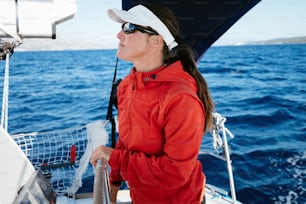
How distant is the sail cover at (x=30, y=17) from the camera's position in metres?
1.23

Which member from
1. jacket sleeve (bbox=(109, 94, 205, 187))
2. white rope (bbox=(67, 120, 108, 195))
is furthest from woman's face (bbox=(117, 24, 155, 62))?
white rope (bbox=(67, 120, 108, 195))

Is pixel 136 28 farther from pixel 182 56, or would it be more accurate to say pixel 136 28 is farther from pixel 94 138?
pixel 94 138

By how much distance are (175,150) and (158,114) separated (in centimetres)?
11

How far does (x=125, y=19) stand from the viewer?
94 cm

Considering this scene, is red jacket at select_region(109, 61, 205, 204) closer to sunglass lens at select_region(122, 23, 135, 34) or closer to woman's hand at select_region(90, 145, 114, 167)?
woman's hand at select_region(90, 145, 114, 167)

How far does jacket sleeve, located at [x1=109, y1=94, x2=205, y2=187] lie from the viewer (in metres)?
0.83

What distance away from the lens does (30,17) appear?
1.25 meters

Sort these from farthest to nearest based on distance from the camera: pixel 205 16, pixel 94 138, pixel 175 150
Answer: pixel 205 16
pixel 94 138
pixel 175 150

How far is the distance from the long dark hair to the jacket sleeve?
0.14m

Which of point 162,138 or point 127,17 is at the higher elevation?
point 127,17

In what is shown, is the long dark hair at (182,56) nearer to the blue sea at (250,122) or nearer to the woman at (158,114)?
the woman at (158,114)

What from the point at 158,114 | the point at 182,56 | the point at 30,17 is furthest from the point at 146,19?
the point at 30,17

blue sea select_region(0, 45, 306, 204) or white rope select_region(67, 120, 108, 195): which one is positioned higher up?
white rope select_region(67, 120, 108, 195)

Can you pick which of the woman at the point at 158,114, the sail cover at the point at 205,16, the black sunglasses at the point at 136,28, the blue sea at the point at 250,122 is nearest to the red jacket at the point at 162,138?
the woman at the point at 158,114
